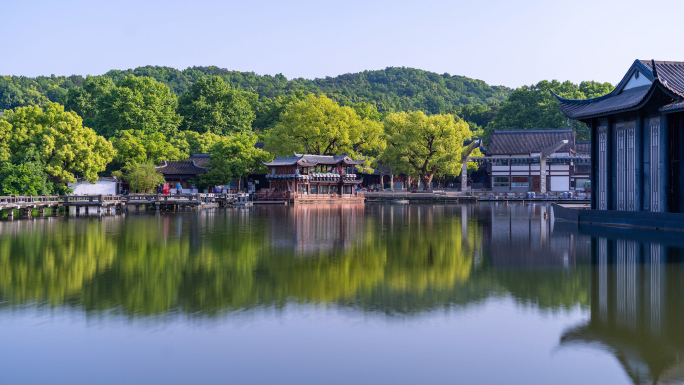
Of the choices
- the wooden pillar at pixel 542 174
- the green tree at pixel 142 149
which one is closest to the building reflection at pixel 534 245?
the wooden pillar at pixel 542 174

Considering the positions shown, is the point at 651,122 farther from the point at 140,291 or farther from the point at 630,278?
the point at 140,291

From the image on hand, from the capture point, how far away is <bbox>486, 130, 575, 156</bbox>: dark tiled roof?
7912cm

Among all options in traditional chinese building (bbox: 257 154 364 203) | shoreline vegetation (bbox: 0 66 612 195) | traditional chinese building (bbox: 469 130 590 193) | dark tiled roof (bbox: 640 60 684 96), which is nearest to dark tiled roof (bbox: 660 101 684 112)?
dark tiled roof (bbox: 640 60 684 96)

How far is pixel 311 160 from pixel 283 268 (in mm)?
50549

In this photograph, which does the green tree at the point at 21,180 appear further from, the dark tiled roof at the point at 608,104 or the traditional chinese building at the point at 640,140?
the traditional chinese building at the point at 640,140

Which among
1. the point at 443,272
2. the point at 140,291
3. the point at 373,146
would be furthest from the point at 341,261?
the point at 373,146

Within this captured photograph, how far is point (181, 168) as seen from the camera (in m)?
69.4

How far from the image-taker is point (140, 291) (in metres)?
15.8

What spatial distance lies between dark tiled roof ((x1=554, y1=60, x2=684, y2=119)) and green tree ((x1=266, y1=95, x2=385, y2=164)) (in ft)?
126

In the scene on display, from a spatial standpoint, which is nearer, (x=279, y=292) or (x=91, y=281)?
(x=279, y=292)

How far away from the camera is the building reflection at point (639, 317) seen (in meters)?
9.90

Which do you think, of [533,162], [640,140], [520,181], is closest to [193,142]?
[520,181]

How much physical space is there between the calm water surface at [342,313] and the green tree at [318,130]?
48.3 metres

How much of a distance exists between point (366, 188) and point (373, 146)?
11.4 m
